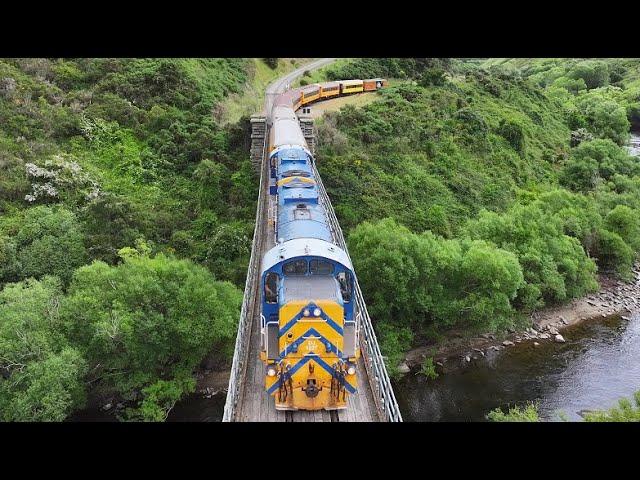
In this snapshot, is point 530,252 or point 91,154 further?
point 91,154

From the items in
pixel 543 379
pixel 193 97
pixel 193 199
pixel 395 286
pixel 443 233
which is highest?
pixel 193 97

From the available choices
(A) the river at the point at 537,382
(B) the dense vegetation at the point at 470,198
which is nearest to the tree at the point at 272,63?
(B) the dense vegetation at the point at 470,198

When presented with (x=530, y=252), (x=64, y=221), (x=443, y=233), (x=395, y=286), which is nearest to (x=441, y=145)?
(x=443, y=233)

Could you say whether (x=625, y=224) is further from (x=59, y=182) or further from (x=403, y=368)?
(x=59, y=182)

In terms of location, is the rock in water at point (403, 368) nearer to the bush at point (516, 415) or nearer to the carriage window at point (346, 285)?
the bush at point (516, 415)

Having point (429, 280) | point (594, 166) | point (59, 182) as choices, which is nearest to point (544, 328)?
point (429, 280)

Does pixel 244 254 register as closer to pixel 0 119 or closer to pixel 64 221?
pixel 64 221
